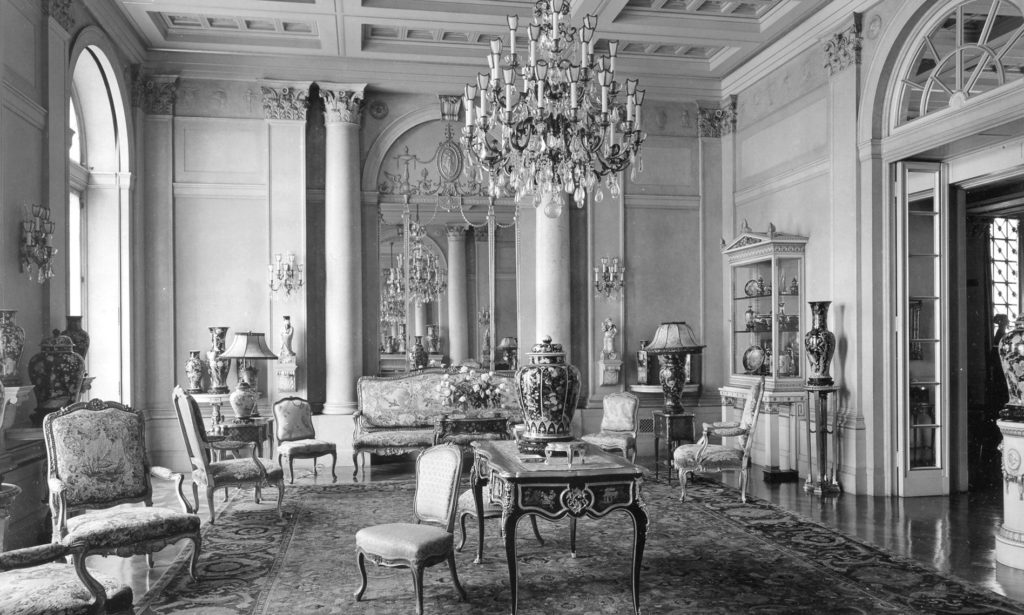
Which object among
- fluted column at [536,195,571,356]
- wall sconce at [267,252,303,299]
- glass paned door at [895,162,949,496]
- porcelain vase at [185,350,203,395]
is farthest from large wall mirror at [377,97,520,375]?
glass paned door at [895,162,949,496]

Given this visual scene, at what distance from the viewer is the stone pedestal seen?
17.3 ft

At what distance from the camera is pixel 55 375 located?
20.3 ft

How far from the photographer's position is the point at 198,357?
30.1 feet

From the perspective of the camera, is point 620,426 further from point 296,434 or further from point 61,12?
point 61,12

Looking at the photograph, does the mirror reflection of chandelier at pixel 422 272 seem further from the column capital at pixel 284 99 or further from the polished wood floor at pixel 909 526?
the polished wood floor at pixel 909 526

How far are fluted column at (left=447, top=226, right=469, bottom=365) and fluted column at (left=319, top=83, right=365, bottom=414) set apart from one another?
3.73 ft

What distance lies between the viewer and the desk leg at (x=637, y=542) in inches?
175

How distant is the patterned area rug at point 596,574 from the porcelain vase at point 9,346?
5.57 feet

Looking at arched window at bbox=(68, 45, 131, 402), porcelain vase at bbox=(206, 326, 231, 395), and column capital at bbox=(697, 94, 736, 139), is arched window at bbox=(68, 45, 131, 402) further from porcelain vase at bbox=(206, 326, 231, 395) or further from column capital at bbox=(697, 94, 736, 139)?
column capital at bbox=(697, 94, 736, 139)

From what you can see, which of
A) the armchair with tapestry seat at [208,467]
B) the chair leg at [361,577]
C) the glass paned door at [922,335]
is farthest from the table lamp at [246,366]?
the glass paned door at [922,335]

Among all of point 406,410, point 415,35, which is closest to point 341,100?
point 415,35

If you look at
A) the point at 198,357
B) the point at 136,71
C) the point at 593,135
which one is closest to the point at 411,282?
the point at 198,357

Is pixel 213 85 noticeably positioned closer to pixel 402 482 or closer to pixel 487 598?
pixel 402 482

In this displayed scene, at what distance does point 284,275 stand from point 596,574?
5720 mm
